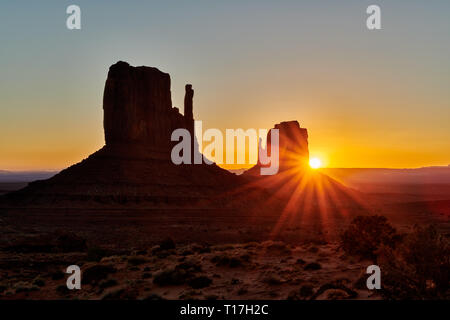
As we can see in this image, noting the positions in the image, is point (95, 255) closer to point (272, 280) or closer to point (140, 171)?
point (272, 280)

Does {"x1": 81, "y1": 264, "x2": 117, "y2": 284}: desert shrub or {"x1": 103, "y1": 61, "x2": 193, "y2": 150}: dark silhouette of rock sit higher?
{"x1": 103, "y1": 61, "x2": 193, "y2": 150}: dark silhouette of rock

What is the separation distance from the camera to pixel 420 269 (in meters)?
14.0

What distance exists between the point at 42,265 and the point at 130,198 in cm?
5144

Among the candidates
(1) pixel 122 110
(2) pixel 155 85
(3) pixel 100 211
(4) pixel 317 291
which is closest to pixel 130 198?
(3) pixel 100 211

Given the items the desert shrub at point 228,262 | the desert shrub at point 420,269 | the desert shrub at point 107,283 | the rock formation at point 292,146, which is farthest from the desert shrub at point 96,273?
the rock formation at point 292,146

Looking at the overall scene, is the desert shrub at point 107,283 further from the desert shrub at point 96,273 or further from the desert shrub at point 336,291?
the desert shrub at point 336,291

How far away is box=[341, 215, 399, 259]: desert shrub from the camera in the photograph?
22781 millimetres

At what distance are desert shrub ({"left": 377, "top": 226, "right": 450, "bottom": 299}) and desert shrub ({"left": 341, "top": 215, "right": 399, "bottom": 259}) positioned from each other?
25.8ft

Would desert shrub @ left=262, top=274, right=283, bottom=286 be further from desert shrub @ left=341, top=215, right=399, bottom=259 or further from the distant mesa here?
the distant mesa

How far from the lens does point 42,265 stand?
92.5ft

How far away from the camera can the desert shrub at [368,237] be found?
2278 centimetres

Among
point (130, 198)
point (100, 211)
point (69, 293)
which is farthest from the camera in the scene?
point (130, 198)

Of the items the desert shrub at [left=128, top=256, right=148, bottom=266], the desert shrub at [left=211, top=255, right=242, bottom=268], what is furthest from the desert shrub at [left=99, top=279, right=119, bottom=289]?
the desert shrub at [left=211, top=255, right=242, bottom=268]

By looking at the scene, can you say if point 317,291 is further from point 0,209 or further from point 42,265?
point 0,209
